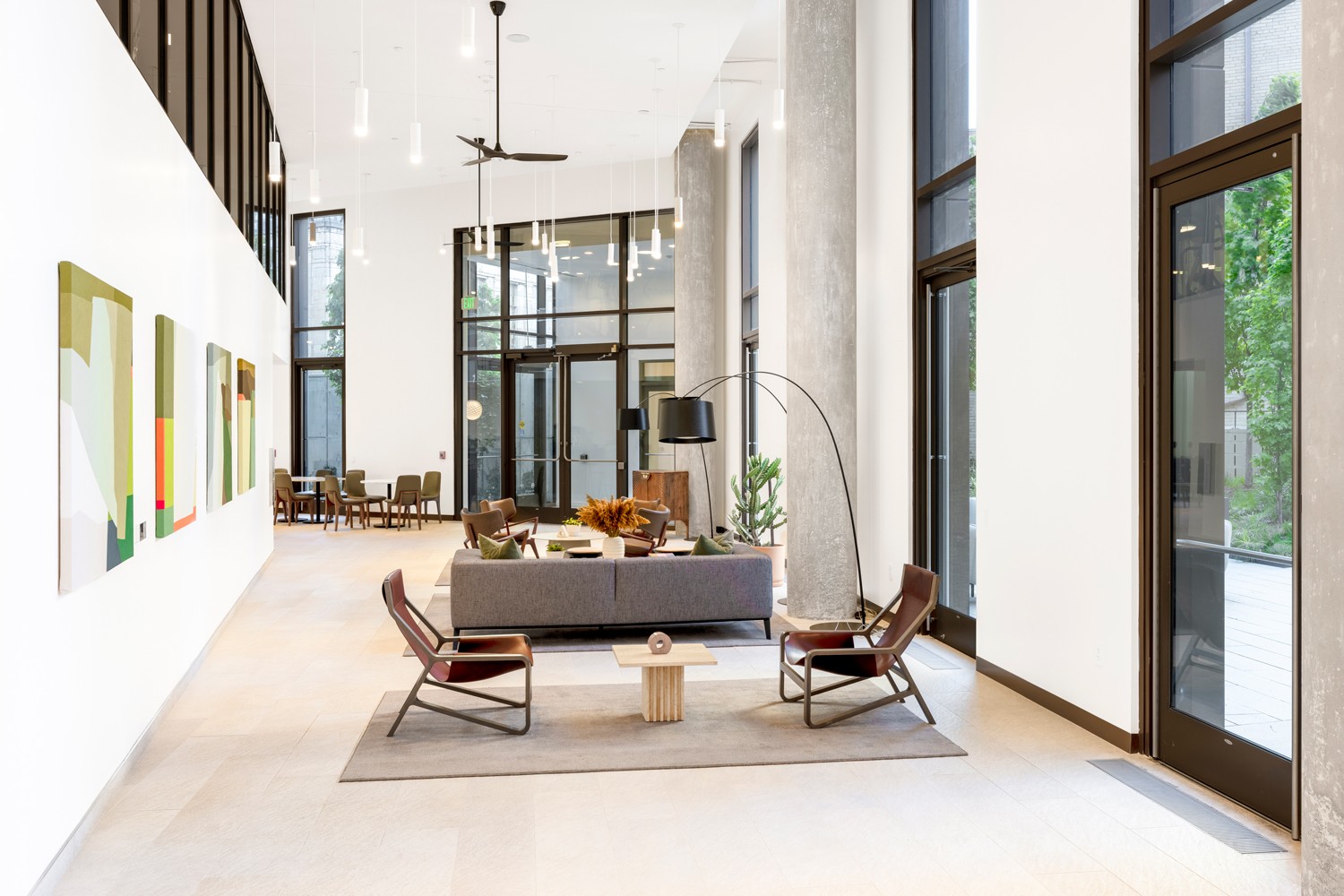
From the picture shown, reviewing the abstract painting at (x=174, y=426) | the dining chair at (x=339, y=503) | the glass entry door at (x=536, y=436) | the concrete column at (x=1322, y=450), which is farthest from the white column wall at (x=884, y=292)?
the dining chair at (x=339, y=503)

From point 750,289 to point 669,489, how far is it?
3003 millimetres

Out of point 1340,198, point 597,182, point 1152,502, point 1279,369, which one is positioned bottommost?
point 1152,502

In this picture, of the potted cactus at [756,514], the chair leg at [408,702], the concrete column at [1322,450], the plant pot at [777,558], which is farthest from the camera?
the potted cactus at [756,514]

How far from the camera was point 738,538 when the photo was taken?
451 inches

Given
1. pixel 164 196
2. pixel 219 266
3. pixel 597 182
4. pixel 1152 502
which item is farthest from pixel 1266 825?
pixel 597 182

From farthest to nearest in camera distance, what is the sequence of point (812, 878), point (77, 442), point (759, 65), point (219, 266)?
point (759, 65)
point (219, 266)
point (77, 442)
point (812, 878)

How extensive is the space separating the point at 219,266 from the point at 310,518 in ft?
34.5

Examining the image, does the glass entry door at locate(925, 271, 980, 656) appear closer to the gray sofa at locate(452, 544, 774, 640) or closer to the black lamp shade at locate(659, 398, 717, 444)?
the gray sofa at locate(452, 544, 774, 640)

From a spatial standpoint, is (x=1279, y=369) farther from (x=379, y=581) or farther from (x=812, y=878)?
(x=379, y=581)

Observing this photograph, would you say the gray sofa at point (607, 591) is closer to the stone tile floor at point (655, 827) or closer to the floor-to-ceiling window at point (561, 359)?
the stone tile floor at point (655, 827)

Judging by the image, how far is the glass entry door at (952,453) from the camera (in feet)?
22.7

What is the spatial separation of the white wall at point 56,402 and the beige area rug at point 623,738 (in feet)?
3.94

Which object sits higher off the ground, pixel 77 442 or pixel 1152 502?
pixel 77 442

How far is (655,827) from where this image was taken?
395 cm
